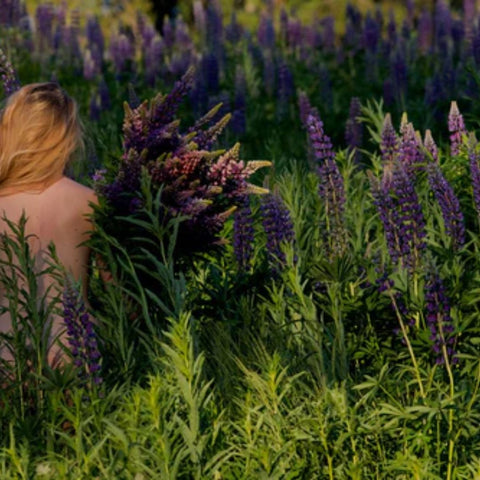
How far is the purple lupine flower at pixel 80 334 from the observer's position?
3.50 meters

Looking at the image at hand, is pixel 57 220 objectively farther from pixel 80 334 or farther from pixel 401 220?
pixel 401 220

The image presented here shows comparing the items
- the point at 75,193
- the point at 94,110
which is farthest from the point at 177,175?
the point at 94,110

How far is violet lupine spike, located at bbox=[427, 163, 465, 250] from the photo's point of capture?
4.04 metres

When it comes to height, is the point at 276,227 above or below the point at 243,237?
above

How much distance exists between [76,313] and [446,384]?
4.41 ft

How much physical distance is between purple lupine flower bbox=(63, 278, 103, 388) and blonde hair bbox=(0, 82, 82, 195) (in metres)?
0.94

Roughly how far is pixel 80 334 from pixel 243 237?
116 centimetres

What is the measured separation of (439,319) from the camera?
11.9 ft

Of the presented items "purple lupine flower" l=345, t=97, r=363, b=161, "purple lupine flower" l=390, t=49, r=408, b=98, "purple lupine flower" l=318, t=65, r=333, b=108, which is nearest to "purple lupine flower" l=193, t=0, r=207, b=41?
"purple lupine flower" l=318, t=65, r=333, b=108

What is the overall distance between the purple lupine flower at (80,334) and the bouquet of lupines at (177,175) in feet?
2.16

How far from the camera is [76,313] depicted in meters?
3.53

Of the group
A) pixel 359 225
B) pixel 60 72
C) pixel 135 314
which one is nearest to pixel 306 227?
pixel 359 225

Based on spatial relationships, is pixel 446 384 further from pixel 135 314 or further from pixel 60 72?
pixel 60 72

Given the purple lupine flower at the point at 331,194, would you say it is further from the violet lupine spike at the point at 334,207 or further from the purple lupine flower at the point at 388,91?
the purple lupine flower at the point at 388,91
